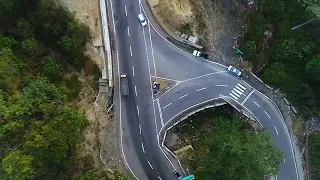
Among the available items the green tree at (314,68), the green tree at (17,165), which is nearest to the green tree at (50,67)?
the green tree at (17,165)

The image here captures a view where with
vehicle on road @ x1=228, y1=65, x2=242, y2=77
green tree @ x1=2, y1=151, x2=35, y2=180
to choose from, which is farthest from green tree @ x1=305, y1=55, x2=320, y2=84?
green tree @ x1=2, y1=151, x2=35, y2=180

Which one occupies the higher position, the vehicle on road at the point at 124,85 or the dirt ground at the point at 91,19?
the dirt ground at the point at 91,19

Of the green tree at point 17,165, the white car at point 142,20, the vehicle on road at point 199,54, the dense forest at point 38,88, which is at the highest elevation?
the white car at point 142,20

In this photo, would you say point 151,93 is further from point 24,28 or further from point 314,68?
point 314,68

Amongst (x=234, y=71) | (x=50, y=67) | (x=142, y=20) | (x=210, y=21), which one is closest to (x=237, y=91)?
(x=234, y=71)

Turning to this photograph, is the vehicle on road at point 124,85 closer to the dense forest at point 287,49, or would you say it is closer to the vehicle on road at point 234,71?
the vehicle on road at point 234,71

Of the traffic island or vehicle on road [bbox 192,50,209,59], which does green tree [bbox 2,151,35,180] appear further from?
vehicle on road [bbox 192,50,209,59]
